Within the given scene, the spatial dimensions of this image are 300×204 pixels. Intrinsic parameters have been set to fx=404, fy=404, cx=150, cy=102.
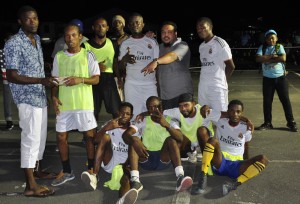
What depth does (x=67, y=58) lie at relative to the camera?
486 cm

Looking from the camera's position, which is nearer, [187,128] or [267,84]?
[187,128]

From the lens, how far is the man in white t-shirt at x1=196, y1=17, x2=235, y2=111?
5.50 meters

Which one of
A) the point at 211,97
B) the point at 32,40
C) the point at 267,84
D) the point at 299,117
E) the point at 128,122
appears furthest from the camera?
the point at 299,117

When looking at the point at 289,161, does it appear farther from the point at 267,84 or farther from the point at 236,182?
the point at 267,84

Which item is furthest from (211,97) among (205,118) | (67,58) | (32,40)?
(32,40)

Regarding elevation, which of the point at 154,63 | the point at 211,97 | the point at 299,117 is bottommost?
the point at 299,117

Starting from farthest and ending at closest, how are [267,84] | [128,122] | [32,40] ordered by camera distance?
[267,84]
[128,122]
[32,40]

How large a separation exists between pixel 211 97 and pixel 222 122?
0.48 meters

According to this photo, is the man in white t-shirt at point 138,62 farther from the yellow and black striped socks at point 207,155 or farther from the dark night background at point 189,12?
the dark night background at point 189,12

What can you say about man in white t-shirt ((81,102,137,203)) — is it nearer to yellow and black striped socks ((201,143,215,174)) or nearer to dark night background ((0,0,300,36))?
yellow and black striped socks ((201,143,215,174))

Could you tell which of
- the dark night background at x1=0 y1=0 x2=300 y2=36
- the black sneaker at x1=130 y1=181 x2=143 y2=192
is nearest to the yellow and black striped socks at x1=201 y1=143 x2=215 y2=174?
the black sneaker at x1=130 y1=181 x2=143 y2=192

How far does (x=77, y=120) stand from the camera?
16.3 feet

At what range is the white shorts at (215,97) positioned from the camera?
18.1 feet

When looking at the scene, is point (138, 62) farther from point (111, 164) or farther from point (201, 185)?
point (201, 185)
